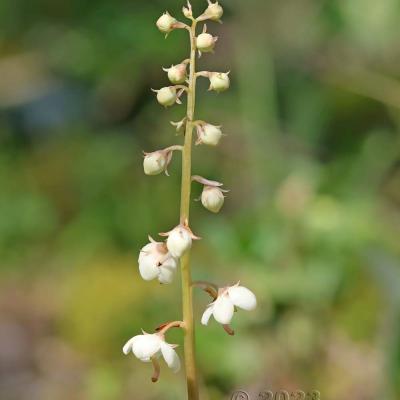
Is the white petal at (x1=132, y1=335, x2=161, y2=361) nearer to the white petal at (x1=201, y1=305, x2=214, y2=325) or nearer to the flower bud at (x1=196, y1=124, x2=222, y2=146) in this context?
the white petal at (x1=201, y1=305, x2=214, y2=325)

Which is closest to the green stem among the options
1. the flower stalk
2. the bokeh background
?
the flower stalk

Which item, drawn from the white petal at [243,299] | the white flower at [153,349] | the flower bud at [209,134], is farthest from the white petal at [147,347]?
the flower bud at [209,134]

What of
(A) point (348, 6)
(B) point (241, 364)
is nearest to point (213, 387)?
(B) point (241, 364)

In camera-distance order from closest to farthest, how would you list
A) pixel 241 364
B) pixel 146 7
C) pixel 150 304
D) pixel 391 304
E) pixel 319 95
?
pixel 391 304 < pixel 241 364 < pixel 150 304 < pixel 319 95 < pixel 146 7

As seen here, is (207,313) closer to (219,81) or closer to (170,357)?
(170,357)

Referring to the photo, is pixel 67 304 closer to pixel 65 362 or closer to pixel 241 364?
pixel 65 362

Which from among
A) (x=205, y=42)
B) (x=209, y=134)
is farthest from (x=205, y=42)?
(x=209, y=134)

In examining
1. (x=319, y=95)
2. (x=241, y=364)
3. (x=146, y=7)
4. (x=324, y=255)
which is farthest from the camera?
(x=146, y=7)
